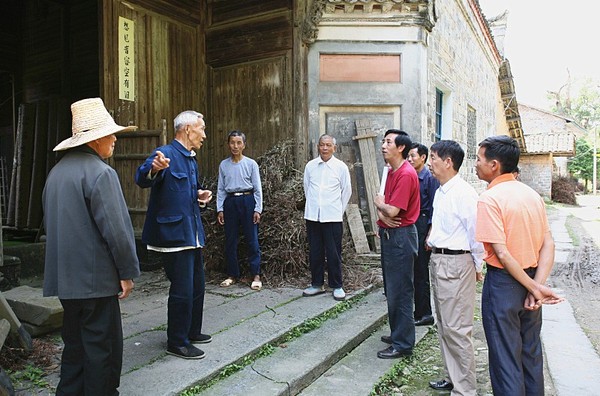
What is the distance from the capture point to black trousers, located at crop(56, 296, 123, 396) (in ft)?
8.21

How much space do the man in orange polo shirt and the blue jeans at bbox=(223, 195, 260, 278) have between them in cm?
323

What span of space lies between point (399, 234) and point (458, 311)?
34.9 inches

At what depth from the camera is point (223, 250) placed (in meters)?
6.14

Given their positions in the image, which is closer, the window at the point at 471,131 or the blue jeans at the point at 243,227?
the blue jeans at the point at 243,227

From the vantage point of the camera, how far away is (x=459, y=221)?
3230mm

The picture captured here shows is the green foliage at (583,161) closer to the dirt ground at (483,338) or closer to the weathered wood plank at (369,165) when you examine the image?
the dirt ground at (483,338)

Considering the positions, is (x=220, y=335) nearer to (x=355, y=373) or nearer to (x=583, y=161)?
(x=355, y=373)

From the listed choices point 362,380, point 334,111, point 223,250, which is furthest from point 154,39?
point 362,380

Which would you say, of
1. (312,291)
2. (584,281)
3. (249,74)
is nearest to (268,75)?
(249,74)

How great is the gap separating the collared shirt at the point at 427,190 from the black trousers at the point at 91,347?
10.9ft

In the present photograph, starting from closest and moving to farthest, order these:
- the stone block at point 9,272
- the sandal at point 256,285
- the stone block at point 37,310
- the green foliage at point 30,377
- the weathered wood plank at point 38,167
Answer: the green foliage at point 30,377 < the stone block at point 37,310 < the stone block at point 9,272 < the sandal at point 256,285 < the weathered wood plank at point 38,167

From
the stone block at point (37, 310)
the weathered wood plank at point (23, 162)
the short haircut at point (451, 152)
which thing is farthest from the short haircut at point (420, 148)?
the weathered wood plank at point (23, 162)

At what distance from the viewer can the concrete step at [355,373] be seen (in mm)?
3387

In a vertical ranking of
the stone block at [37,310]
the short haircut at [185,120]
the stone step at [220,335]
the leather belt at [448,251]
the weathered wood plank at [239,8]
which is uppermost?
the weathered wood plank at [239,8]
